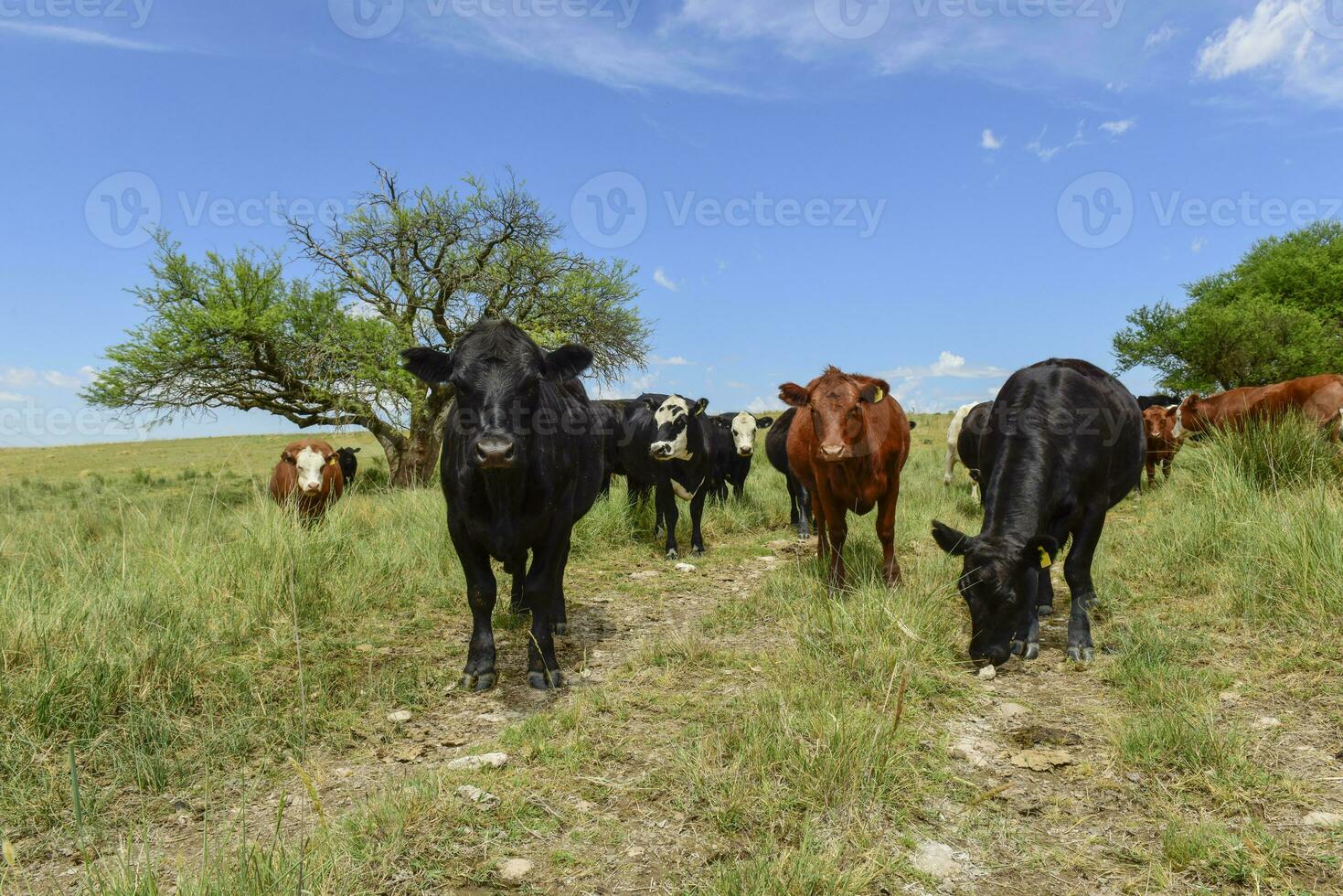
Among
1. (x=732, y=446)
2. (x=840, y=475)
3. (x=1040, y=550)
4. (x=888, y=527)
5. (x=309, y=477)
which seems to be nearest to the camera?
(x=1040, y=550)

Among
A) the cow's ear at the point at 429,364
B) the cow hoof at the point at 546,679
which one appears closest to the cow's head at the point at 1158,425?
the cow hoof at the point at 546,679

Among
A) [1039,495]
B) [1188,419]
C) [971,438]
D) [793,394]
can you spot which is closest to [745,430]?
[971,438]

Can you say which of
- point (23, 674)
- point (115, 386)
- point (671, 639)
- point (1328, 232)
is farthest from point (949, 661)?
point (1328, 232)

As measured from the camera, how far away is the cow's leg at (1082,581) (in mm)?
4727

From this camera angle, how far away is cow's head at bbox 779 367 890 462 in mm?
5969

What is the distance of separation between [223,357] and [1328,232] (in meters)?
60.2

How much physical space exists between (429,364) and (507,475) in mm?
957

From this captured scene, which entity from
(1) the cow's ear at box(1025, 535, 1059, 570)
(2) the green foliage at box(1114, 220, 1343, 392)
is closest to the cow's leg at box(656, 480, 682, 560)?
(1) the cow's ear at box(1025, 535, 1059, 570)

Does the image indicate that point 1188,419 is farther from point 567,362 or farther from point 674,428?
point 567,362

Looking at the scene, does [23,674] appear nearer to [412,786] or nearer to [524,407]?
[412,786]

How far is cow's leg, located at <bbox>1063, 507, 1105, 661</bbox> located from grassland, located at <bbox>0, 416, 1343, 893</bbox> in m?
0.22

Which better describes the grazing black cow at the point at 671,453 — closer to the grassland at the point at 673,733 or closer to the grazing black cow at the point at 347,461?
the grassland at the point at 673,733

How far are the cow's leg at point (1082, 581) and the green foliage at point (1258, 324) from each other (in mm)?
37484

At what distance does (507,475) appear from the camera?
4434 mm
